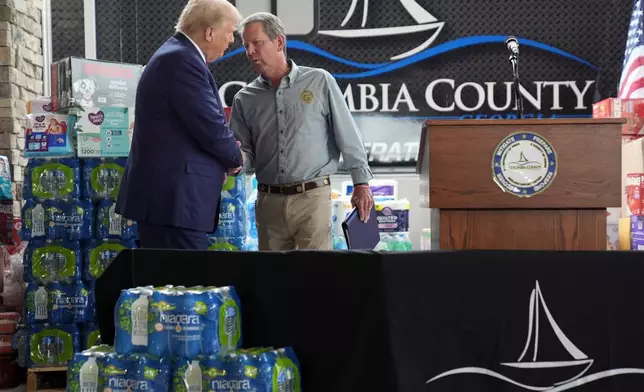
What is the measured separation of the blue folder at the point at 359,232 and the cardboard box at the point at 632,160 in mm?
2536

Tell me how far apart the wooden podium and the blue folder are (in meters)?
0.60

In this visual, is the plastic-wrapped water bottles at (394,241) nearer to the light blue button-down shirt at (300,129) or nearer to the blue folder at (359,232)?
the light blue button-down shirt at (300,129)

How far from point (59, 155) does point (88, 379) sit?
2.23m

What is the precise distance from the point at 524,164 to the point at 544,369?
27.3 inches

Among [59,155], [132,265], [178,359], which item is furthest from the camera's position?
[59,155]

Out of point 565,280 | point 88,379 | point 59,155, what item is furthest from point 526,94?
point 88,379

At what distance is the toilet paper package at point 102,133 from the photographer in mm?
4203

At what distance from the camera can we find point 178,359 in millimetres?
2166

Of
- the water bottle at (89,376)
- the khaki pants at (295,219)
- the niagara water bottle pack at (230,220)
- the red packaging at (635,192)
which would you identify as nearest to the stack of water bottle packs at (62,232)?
the niagara water bottle pack at (230,220)

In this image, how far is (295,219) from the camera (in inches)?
141

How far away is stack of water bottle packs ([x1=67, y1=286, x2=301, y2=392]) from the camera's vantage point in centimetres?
212

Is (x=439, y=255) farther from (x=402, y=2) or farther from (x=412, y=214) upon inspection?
(x=402, y=2)

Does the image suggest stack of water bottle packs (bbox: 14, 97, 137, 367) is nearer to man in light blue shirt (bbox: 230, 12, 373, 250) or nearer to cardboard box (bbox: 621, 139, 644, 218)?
man in light blue shirt (bbox: 230, 12, 373, 250)

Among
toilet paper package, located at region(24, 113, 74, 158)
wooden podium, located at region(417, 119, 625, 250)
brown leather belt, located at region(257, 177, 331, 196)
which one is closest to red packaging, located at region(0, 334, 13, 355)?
toilet paper package, located at region(24, 113, 74, 158)
